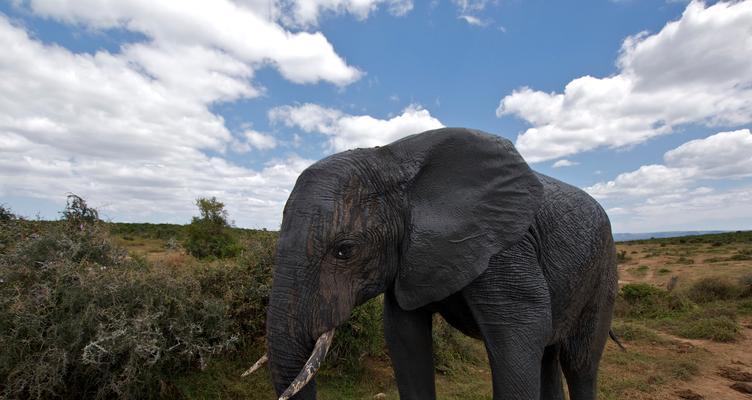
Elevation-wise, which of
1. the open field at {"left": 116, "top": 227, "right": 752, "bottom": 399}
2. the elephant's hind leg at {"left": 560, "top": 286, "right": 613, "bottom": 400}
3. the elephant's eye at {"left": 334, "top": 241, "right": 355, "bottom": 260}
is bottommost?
the open field at {"left": 116, "top": 227, "right": 752, "bottom": 399}

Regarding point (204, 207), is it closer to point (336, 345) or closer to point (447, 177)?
point (336, 345)

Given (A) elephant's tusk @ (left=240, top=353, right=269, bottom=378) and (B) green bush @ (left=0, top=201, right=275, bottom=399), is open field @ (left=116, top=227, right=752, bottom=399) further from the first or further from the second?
(A) elephant's tusk @ (left=240, top=353, right=269, bottom=378)

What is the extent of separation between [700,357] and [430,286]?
31.4 ft

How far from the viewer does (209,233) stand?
17906 mm

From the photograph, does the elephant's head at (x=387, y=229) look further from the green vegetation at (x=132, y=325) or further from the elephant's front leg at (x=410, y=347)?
the green vegetation at (x=132, y=325)

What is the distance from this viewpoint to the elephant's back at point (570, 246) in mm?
2711

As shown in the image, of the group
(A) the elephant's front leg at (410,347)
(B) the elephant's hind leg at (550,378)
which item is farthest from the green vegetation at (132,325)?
(B) the elephant's hind leg at (550,378)

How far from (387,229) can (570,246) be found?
133cm

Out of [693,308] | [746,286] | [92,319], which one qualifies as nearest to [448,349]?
[92,319]

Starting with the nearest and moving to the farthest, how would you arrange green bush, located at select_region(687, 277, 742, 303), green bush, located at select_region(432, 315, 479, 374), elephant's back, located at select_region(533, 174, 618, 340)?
1. elephant's back, located at select_region(533, 174, 618, 340)
2. green bush, located at select_region(432, 315, 479, 374)
3. green bush, located at select_region(687, 277, 742, 303)

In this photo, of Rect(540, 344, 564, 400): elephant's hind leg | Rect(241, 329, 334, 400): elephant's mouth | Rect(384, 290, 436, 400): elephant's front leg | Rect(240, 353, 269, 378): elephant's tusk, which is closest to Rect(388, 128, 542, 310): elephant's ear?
Rect(241, 329, 334, 400): elephant's mouth

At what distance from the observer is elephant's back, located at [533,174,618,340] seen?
2711 millimetres

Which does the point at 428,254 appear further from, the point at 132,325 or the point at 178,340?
the point at 178,340

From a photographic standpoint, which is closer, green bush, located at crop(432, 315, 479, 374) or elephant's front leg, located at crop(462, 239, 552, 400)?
elephant's front leg, located at crop(462, 239, 552, 400)
